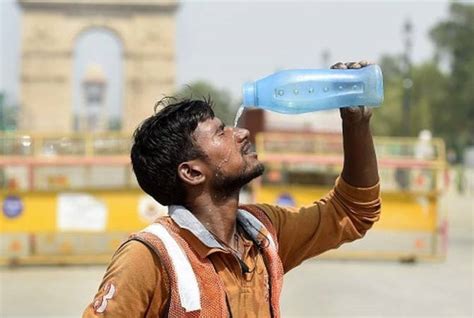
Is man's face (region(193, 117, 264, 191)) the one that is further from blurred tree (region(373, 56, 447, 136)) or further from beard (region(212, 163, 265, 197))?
blurred tree (region(373, 56, 447, 136))

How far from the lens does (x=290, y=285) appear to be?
9.66 metres

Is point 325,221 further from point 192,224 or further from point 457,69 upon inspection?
point 457,69

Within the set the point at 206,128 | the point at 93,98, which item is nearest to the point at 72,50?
the point at 93,98

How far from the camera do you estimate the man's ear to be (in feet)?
7.07

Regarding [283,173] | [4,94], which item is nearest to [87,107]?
[4,94]

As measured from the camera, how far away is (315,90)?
2.33 meters

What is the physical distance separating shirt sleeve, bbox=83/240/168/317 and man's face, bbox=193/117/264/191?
310mm

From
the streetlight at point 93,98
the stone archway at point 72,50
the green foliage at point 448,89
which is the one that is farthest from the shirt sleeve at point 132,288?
the streetlight at point 93,98

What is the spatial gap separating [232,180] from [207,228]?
0.50 feet

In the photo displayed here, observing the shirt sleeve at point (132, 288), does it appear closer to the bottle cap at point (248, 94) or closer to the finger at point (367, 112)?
the bottle cap at point (248, 94)

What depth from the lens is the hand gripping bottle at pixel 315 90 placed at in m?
2.30

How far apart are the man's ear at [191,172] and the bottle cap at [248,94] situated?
29 cm

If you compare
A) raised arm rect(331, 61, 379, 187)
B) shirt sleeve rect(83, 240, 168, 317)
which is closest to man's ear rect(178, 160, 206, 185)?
shirt sleeve rect(83, 240, 168, 317)

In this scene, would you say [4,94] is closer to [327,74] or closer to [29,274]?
Answer: [29,274]
